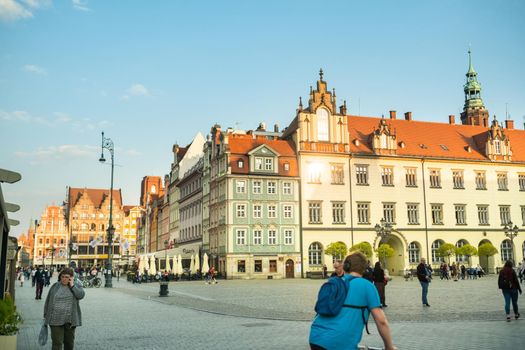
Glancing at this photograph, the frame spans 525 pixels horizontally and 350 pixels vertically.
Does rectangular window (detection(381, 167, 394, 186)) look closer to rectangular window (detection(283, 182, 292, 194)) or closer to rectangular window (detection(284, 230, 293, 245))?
rectangular window (detection(283, 182, 292, 194))

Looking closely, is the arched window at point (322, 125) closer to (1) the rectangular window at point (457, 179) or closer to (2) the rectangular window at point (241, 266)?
(2) the rectangular window at point (241, 266)

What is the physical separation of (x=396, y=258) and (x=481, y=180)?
52.0 ft

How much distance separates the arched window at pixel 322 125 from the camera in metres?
65.8

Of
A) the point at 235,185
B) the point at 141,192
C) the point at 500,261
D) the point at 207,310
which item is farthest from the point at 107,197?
the point at 207,310

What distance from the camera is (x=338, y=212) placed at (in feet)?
213

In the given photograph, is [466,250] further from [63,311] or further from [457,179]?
[63,311]

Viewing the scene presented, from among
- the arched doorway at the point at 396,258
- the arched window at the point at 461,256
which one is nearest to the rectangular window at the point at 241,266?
the arched doorway at the point at 396,258

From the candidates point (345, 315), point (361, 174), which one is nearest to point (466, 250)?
point (361, 174)

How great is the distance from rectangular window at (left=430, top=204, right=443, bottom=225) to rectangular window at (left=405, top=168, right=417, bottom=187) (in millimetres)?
3669

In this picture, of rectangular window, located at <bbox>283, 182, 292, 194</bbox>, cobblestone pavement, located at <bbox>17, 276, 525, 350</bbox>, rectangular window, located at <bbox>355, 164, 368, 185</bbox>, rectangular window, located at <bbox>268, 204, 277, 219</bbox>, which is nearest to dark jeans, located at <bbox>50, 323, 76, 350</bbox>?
cobblestone pavement, located at <bbox>17, 276, 525, 350</bbox>

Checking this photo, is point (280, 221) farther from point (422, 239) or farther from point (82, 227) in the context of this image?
point (82, 227)

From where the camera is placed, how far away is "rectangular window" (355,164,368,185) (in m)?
66.3

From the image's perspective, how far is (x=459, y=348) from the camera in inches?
475

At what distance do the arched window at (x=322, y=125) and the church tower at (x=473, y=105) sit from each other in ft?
101
